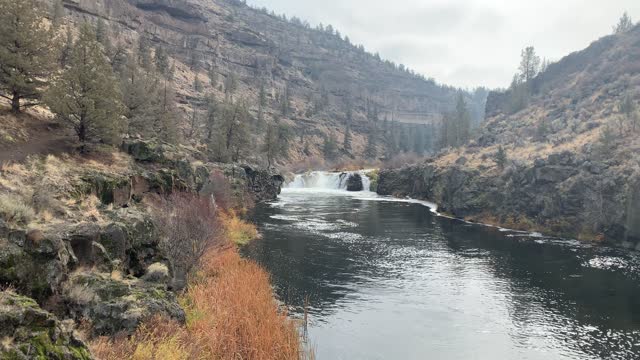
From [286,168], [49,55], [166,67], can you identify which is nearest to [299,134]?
[286,168]

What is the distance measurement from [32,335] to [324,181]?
119 meters

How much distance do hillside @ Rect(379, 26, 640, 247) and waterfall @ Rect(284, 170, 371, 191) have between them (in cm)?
1038

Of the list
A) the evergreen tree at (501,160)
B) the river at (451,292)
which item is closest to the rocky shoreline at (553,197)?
the evergreen tree at (501,160)

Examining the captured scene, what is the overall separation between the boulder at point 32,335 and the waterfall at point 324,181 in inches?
4544

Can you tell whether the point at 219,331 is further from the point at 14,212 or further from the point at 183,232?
the point at 183,232

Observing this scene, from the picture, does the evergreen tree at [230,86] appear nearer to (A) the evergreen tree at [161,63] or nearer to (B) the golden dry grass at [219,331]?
(A) the evergreen tree at [161,63]

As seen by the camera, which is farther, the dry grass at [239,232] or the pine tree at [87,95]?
the dry grass at [239,232]

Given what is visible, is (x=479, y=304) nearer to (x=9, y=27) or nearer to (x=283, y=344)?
(x=283, y=344)

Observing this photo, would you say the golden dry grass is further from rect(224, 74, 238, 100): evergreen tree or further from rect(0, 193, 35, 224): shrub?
rect(224, 74, 238, 100): evergreen tree

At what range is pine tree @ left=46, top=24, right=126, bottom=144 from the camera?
106ft

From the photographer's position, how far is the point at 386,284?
34.0 meters

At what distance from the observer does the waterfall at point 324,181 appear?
125 m

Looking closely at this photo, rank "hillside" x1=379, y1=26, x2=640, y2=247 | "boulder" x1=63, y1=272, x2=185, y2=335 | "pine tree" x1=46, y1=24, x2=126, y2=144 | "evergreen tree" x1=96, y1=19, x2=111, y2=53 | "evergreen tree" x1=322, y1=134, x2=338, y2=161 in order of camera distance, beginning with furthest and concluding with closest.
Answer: "evergreen tree" x1=322, y1=134, x2=338, y2=161 → "evergreen tree" x1=96, y1=19, x2=111, y2=53 → "hillside" x1=379, y1=26, x2=640, y2=247 → "pine tree" x1=46, y1=24, x2=126, y2=144 → "boulder" x1=63, y1=272, x2=185, y2=335

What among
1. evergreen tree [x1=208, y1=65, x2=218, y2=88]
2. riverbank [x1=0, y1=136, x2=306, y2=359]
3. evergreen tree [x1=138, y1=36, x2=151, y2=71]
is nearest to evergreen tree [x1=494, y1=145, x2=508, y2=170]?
riverbank [x1=0, y1=136, x2=306, y2=359]
